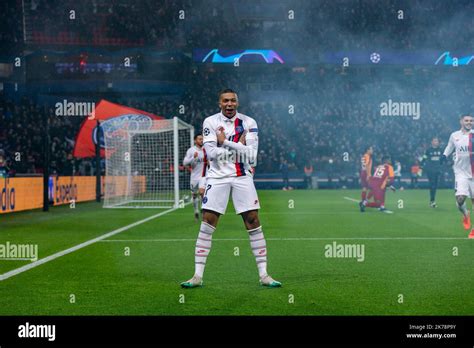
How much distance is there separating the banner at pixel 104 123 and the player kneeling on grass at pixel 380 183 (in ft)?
27.5

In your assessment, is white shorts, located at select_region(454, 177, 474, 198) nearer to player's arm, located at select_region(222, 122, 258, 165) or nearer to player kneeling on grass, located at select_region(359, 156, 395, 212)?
player kneeling on grass, located at select_region(359, 156, 395, 212)

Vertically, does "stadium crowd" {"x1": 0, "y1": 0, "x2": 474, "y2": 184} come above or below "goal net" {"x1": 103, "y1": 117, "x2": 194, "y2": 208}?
above

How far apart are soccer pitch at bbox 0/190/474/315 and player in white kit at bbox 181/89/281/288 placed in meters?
0.38

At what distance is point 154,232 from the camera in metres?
13.4

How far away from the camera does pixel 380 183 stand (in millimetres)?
18891

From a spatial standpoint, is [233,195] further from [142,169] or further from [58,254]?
[142,169]

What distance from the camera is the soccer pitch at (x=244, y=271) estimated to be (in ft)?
19.9

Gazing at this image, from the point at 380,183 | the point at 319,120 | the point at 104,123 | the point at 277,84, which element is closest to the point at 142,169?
the point at 104,123

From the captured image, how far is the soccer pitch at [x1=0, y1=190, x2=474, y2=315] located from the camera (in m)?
6.07

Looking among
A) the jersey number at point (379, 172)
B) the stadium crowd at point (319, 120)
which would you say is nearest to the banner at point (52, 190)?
the stadium crowd at point (319, 120)

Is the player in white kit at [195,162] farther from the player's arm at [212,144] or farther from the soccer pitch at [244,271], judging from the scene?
the player's arm at [212,144]

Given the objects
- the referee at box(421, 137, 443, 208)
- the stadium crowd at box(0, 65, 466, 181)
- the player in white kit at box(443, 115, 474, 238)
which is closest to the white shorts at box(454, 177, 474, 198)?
the player in white kit at box(443, 115, 474, 238)
